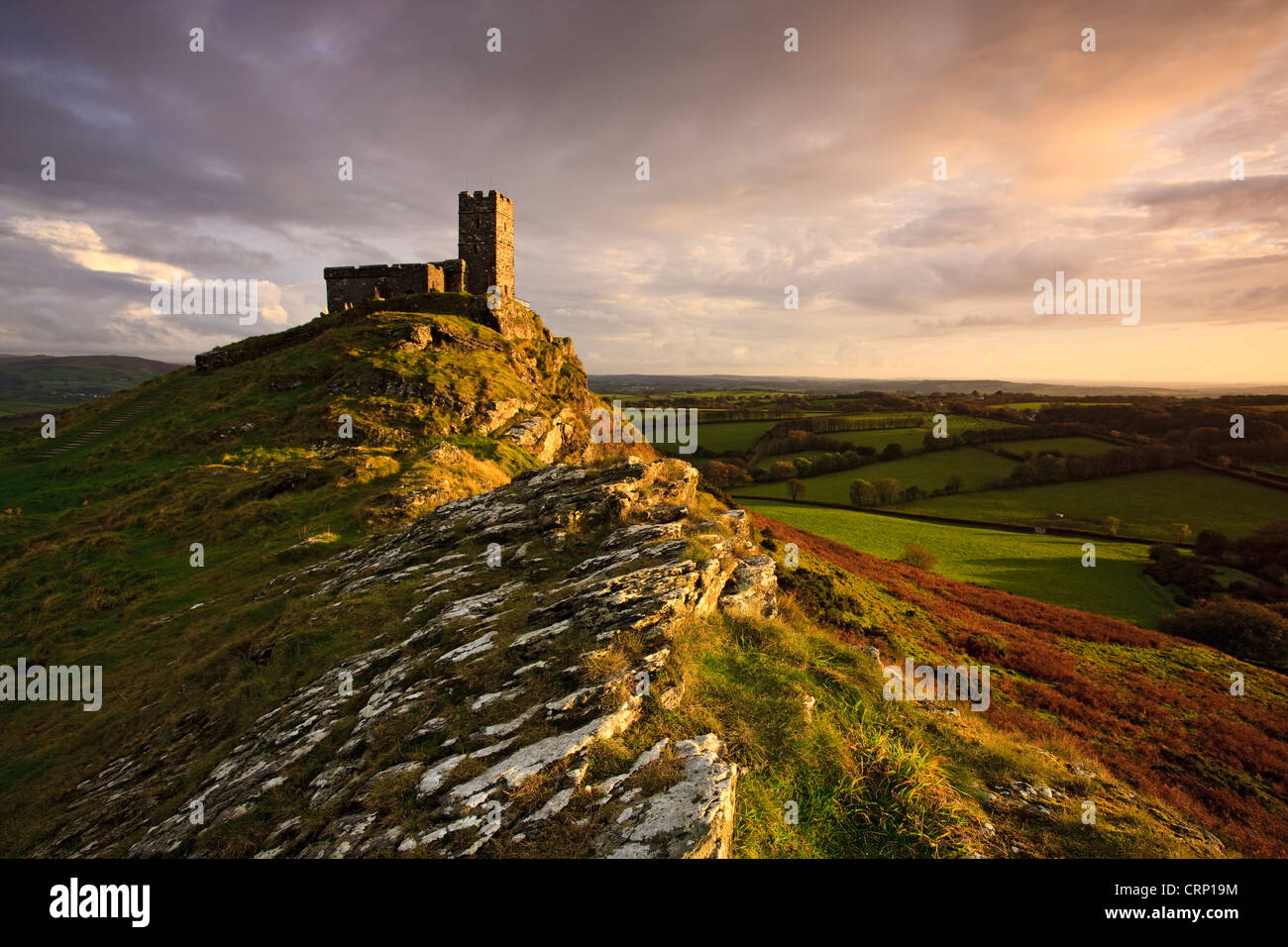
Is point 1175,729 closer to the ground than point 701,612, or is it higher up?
closer to the ground

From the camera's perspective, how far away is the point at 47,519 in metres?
19.8

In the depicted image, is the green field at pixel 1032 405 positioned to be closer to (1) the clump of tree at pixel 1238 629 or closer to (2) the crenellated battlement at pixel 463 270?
(1) the clump of tree at pixel 1238 629

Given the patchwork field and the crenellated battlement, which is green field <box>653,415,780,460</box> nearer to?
the patchwork field

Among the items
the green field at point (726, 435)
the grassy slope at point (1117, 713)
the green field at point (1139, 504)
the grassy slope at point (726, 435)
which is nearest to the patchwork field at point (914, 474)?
the green field at point (1139, 504)

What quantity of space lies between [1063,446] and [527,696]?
10412 cm

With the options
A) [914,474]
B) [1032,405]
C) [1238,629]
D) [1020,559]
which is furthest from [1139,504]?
[1032,405]

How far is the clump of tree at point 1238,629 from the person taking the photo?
25500 millimetres

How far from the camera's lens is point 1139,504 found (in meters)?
61.5

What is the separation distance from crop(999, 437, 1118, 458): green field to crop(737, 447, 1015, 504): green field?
17.6 feet

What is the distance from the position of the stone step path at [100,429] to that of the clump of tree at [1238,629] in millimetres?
64166

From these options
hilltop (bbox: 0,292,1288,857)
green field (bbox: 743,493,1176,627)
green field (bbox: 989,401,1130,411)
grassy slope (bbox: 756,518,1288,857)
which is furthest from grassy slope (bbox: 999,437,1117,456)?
hilltop (bbox: 0,292,1288,857)
